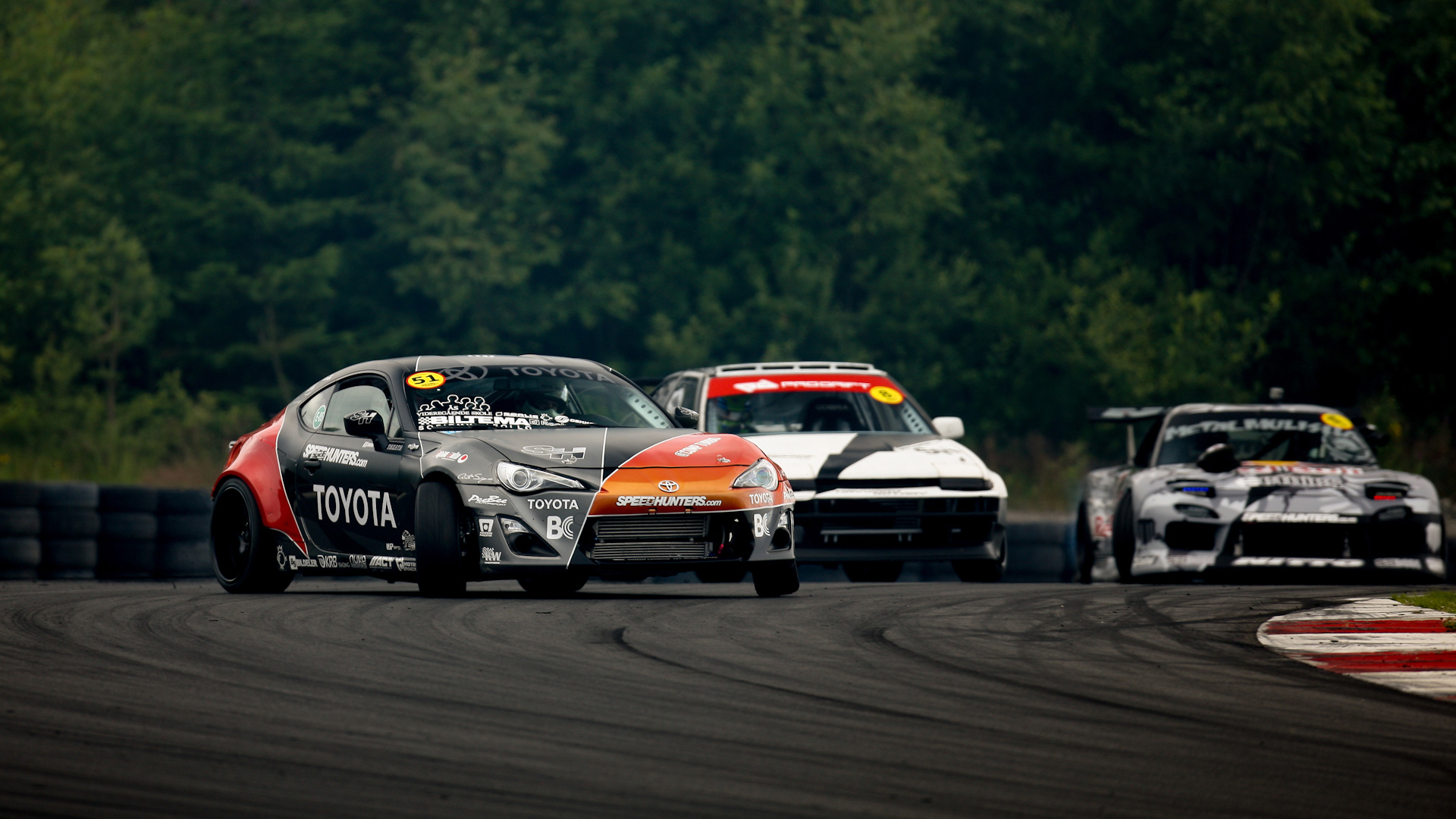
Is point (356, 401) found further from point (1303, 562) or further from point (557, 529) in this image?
point (1303, 562)

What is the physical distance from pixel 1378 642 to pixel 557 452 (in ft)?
14.1

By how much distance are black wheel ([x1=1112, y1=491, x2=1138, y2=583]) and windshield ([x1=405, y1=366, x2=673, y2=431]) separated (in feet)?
11.7

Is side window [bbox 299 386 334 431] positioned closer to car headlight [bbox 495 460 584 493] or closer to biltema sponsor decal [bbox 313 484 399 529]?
biltema sponsor decal [bbox 313 484 399 529]

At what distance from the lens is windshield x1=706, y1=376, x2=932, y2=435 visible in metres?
14.9

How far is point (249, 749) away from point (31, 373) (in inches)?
1335

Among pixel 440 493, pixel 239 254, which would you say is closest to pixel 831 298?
pixel 239 254

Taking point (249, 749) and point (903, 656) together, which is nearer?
point (249, 749)

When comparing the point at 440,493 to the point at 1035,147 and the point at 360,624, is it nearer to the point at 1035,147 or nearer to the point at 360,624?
the point at 360,624

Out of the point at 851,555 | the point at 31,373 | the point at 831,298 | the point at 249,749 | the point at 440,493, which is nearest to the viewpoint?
the point at 249,749

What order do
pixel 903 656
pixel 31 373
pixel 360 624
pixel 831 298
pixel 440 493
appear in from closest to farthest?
pixel 903 656 → pixel 360 624 → pixel 440 493 → pixel 31 373 → pixel 831 298

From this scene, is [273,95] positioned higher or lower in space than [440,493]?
higher

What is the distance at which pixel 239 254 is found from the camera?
41.3 m

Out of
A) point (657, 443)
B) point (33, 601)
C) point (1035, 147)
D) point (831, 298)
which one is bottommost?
point (33, 601)

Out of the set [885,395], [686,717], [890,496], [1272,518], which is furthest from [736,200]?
[686,717]
